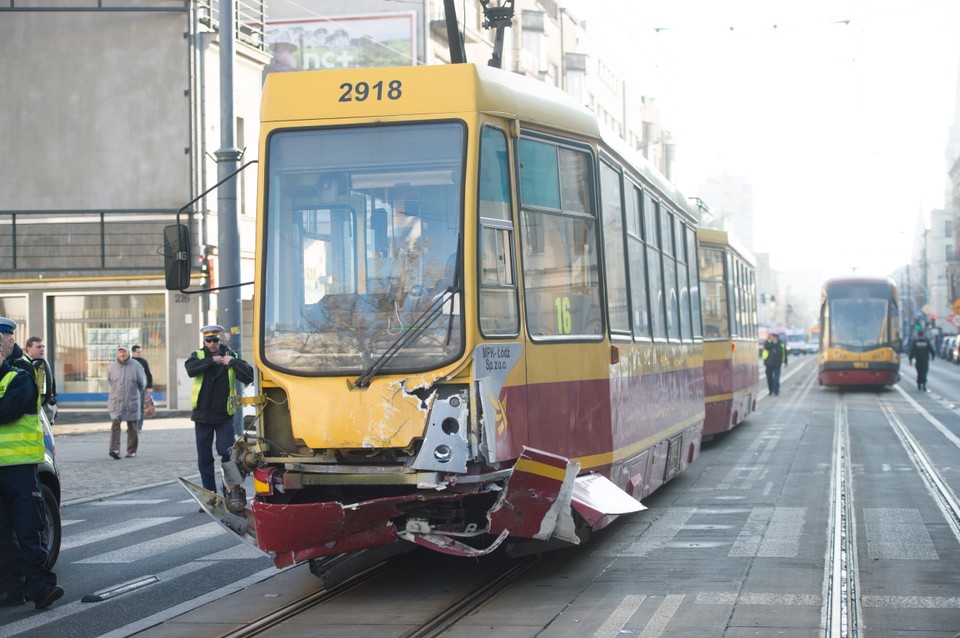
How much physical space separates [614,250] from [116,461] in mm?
11352

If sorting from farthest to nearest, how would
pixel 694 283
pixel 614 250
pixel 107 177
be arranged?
pixel 107 177 < pixel 694 283 < pixel 614 250

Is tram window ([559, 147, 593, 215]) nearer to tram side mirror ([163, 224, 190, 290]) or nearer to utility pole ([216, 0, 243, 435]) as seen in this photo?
tram side mirror ([163, 224, 190, 290])

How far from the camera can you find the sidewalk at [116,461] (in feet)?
52.0

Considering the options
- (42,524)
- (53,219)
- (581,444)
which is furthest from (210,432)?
(53,219)

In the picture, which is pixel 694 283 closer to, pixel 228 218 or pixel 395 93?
pixel 228 218

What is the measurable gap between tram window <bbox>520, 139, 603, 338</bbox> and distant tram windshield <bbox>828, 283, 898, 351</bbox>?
28.3 metres

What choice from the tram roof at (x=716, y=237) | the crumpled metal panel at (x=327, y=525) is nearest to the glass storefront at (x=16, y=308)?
the tram roof at (x=716, y=237)

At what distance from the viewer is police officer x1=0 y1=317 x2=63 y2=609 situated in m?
8.34

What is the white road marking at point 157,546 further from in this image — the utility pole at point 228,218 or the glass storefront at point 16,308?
the glass storefront at point 16,308

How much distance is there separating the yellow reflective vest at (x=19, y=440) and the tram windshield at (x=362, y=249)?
5.29ft

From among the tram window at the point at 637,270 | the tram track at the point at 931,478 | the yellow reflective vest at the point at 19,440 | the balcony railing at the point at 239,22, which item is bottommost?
the tram track at the point at 931,478

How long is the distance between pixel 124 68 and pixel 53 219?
3783mm

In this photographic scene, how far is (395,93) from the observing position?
8422 mm

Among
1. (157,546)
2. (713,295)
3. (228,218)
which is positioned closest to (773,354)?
(713,295)
